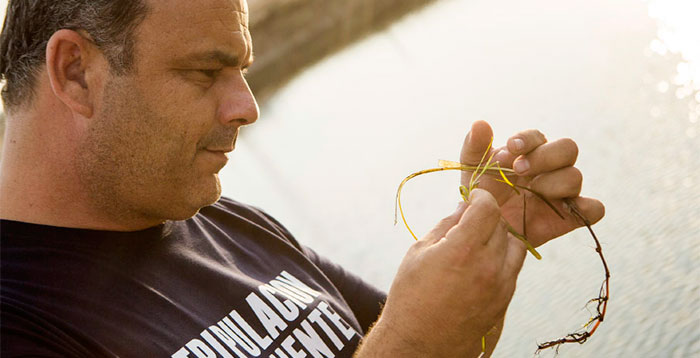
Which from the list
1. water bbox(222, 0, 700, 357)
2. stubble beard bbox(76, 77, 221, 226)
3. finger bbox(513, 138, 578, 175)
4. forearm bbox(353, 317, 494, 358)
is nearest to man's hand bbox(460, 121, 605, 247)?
finger bbox(513, 138, 578, 175)

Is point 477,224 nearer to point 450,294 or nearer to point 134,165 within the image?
point 450,294

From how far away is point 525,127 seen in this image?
3.13 metres

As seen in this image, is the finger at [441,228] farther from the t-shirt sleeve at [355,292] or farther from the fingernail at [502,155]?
the t-shirt sleeve at [355,292]

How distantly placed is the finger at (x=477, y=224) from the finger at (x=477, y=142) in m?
0.27

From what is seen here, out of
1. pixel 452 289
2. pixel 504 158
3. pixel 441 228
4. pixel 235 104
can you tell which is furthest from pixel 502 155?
Answer: pixel 235 104

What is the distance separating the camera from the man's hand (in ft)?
3.79

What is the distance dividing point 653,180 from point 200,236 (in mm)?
1522

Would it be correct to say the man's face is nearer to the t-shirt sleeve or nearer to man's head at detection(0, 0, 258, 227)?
man's head at detection(0, 0, 258, 227)

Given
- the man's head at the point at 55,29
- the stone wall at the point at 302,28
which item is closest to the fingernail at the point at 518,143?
the man's head at the point at 55,29

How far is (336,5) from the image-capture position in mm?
8250

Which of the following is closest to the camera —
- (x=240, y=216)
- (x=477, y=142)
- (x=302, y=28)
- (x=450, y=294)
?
(x=450, y=294)

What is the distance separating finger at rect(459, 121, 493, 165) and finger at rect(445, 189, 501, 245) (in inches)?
10.7

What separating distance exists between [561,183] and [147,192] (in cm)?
67

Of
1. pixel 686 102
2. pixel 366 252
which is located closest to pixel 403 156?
pixel 366 252
